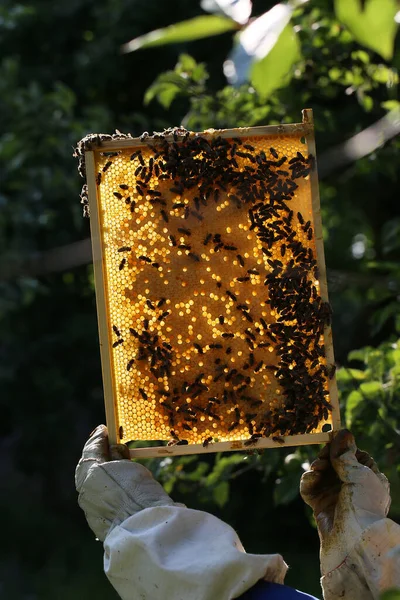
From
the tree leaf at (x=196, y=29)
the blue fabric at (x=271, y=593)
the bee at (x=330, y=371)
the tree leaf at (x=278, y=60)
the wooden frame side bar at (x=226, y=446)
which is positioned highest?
the tree leaf at (x=196, y=29)

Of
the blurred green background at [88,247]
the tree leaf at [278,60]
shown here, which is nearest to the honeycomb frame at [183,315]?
the blurred green background at [88,247]

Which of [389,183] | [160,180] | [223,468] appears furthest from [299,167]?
[389,183]

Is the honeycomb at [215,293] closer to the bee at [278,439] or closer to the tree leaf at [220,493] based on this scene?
the bee at [278,439]

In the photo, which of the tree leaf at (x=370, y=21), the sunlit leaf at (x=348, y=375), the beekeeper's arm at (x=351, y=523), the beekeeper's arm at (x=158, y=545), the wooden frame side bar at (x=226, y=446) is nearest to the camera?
the tree leaf at (x=370, y=21)

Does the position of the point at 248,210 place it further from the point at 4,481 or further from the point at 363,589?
the point at 4,481

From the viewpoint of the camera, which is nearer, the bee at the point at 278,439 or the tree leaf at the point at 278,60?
the tree leaf at the point at 278,60
